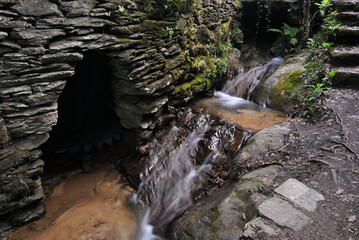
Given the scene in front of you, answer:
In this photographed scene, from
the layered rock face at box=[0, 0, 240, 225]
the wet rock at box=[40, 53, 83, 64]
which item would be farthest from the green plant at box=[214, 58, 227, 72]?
the wet rock at box=[40, 53, 83, 64]

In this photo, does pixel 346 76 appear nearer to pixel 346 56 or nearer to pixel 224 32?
pixel 346 56

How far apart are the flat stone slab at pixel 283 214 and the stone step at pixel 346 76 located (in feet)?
13.6

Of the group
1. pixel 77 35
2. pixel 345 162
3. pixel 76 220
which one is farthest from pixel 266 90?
pixel 76 220

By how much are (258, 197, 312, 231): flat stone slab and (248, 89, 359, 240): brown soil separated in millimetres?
87

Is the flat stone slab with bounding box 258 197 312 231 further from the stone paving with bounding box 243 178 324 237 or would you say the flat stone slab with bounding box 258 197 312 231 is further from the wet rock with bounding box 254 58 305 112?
the wet rock with bounding box 254 58 305 112

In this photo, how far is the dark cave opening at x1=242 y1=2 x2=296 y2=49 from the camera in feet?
38.1

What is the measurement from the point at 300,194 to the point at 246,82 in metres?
5.99

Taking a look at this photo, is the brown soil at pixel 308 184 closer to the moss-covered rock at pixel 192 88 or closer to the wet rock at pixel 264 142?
the wet rock at pixel 264 142

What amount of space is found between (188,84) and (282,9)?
8048mm

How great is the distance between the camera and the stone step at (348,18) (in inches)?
269

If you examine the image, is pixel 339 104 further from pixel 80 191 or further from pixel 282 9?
pixel 282 9

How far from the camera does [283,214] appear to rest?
9.89ft

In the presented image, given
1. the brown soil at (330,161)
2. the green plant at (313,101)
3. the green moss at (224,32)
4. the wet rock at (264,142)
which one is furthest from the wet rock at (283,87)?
the green moss at (224,32)

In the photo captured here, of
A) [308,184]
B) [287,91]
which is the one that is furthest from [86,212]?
[287,91]
